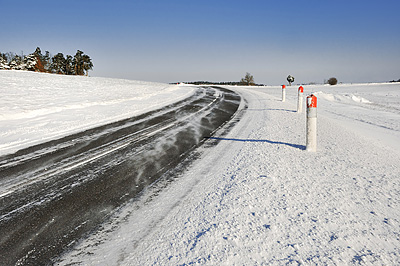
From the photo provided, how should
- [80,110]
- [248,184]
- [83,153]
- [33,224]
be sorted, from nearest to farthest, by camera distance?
[33,224] → [248,184] → [83,153] → [80,110]

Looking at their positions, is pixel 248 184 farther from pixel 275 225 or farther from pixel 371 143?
pixel 371 143

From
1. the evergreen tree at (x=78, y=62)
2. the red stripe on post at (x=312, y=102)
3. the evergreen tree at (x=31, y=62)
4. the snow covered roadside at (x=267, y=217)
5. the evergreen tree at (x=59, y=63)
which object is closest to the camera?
the snow covered roadside at (x=267, y=217)

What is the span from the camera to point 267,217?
2.60m

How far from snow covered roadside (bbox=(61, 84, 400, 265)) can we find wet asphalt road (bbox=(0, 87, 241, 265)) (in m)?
0.36

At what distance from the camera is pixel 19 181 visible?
3.81 meters

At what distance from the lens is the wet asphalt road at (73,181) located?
2.44 metres

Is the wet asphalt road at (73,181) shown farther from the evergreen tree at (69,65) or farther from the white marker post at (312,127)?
the evergreen tree at (69,65)

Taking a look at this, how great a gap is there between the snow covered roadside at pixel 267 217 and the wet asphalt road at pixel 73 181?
0.36 meters

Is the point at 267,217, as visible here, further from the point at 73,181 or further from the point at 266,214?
the point at 73,181

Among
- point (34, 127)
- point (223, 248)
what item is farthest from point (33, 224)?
point (34, 127)

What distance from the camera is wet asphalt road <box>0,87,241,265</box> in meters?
2.44

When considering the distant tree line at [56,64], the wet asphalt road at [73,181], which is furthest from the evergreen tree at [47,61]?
the wet asphalt road at [73,181]

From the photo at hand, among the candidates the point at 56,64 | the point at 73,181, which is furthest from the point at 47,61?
the point at 73,181

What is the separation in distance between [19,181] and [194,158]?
2841 mm
